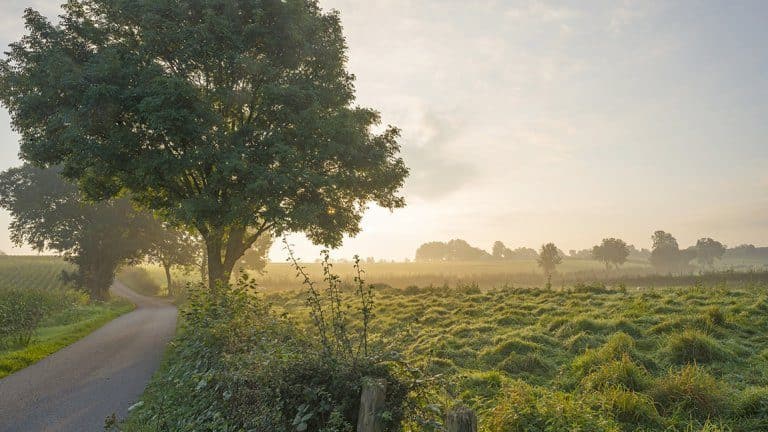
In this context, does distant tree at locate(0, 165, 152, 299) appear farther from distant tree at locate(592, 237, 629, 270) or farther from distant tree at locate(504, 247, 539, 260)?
distant tree at locate(504, 247, 539, 260)

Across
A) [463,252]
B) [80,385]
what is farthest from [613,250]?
[80,385]

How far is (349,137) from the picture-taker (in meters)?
20.1

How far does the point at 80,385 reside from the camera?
12.0 m

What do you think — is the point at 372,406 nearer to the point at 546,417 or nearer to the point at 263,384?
Answer: the point at 263,384

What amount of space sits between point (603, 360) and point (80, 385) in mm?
13395

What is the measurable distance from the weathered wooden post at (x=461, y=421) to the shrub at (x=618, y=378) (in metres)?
5.05

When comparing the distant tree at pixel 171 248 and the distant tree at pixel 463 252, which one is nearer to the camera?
the distant tree at pixel 171 248

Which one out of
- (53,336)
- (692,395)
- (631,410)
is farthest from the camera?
(53,336)

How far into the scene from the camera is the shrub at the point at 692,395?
7422 millimetres

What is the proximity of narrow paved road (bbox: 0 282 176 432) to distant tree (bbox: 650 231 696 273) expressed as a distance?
12929cm

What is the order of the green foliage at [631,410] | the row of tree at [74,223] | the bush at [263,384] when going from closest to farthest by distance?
1. the bush at [263,384]
2. the green foliage at [631,410]
3. the row of tree at [74,223]

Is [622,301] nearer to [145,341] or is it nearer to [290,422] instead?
[290,422]

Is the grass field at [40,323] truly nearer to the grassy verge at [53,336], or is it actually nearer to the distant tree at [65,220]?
the grassy verge at [53,336]

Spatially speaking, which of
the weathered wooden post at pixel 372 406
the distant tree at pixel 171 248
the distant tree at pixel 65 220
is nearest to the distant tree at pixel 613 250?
the distant tree at pixel 171 248
